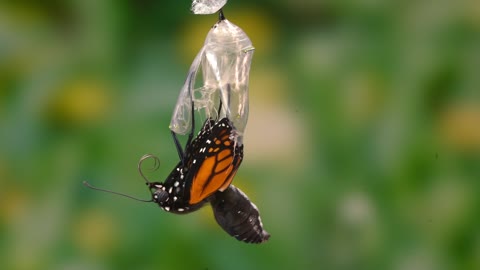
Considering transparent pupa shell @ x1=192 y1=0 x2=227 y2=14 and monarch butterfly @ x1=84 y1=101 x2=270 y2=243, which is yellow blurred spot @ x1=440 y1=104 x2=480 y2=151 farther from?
transparent pupa shell @ x1=192 y1=0 x2=227 y2=14

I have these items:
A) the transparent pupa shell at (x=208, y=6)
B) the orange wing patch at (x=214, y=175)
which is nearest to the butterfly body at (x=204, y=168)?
the orange wing patch at (x=214, y=175)

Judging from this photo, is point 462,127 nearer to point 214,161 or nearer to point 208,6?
point 214,161

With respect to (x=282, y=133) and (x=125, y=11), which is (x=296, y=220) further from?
(x=125, y=11)

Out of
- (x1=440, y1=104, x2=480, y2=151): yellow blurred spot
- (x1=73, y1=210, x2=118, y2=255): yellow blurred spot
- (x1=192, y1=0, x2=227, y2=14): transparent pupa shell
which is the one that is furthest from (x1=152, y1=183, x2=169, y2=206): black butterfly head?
(x1=440, y1=104, x2=480, y2=151): yellow blurred spot

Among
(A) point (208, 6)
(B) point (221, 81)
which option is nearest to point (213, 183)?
(B) point (221, 81)

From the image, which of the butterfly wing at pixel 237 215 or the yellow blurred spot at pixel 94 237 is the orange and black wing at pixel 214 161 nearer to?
the butterfly wing at pixel 237 215
